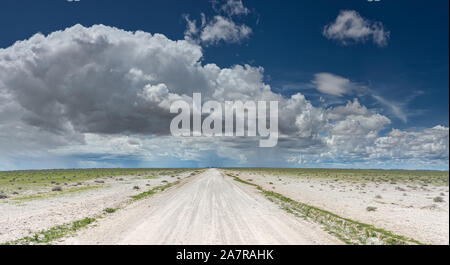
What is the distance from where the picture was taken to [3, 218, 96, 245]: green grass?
1071 centimetres

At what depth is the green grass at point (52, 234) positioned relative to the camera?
35.1ft

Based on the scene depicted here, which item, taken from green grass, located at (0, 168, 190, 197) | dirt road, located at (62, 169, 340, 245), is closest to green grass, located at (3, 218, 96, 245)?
dirt road, located at (62, 169, 340, 245)

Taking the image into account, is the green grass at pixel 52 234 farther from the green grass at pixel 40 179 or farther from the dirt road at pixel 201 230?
the green grass at pixel 40 179

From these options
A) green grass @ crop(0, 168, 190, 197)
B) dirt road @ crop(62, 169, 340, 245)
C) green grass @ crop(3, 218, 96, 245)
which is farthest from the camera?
green grass @ crop(0, 168, 190, 197)

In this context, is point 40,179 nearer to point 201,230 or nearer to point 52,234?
point 52,234

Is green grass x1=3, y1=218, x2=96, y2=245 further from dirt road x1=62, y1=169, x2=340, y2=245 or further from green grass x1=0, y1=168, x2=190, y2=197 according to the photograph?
green grass x1=0, y1=168, x2=190, y2=197

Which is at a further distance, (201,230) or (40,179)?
(40,179)

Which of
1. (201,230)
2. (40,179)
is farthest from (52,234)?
(40,179)

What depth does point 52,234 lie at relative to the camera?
11.9 meters

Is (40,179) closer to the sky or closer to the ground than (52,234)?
closer to the ground

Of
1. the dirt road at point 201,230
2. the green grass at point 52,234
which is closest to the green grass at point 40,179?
the green grass at point 52,234
